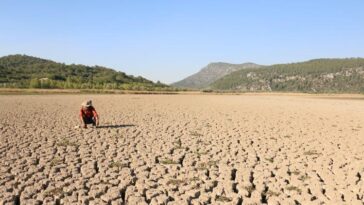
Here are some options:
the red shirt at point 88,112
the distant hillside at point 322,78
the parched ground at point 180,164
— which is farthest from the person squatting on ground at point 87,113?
the distant hillside at point 322,78

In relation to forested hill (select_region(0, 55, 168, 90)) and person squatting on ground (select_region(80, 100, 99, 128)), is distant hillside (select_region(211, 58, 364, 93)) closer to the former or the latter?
forested hill (select_region(0, 55, 168, 90))

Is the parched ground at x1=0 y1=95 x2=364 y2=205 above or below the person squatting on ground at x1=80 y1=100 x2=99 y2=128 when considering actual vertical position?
below

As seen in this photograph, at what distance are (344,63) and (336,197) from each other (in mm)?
182523

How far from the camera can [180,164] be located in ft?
34.3

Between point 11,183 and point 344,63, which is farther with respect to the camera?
point 344,63

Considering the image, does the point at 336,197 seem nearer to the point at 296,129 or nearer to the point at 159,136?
the point at 159,136

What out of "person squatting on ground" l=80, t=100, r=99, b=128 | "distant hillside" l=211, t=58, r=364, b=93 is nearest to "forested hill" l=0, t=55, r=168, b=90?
"distant hillside" l=211, t=58, r=364, b=93

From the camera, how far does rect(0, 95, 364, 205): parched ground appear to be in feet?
26.7

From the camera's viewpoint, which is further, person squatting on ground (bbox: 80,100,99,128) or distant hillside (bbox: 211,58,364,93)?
distant hillside (bbox: 211,58,364,93)

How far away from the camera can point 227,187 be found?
341 inches

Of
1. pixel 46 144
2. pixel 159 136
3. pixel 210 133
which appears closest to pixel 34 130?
pixel 46 144

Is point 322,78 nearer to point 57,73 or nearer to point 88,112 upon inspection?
point 57,73

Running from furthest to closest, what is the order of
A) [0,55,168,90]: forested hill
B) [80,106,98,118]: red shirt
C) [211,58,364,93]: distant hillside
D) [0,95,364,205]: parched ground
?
1. [211,58,364,93]: distant hillside
2. [0,55,168,90]: forested hill
3. [80,106,98,118]: red shirt
4. [0,95,364,205]: parched ground

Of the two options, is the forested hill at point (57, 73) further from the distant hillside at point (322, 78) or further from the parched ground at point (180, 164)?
the parched ground at point (180, 164)
